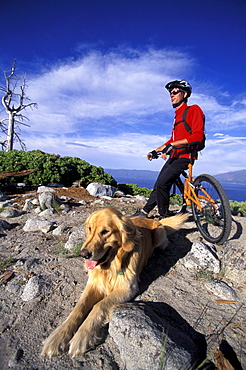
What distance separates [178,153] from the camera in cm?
464

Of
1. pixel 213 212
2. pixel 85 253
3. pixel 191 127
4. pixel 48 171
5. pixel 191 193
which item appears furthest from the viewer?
pixel 48 171

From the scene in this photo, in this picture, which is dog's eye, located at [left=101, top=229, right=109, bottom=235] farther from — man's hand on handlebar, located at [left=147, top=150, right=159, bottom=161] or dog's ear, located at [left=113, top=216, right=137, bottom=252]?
man's hand on handlebar, located at [left=147, top=150, right=159, bottom=161]

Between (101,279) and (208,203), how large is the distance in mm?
2673

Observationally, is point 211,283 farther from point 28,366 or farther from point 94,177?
point 94,177

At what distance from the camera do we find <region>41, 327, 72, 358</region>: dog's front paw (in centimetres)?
211

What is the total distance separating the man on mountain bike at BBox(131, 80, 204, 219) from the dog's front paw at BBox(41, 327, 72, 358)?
3.20 metres

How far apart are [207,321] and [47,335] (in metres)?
1.94

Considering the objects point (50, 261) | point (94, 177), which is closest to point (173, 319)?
point (50, 261)

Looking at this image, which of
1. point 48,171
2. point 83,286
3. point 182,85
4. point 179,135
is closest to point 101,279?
point 83,286

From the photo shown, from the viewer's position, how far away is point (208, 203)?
4.30 meters

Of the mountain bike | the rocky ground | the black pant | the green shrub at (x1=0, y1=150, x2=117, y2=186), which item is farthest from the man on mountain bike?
the green shrub at (x1=0, y1=150, x2=117, y2=186)

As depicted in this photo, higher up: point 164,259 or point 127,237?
point 127,237

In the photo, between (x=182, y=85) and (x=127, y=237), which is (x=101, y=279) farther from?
(x=182, y=85)

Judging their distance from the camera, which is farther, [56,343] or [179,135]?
[179,135]
